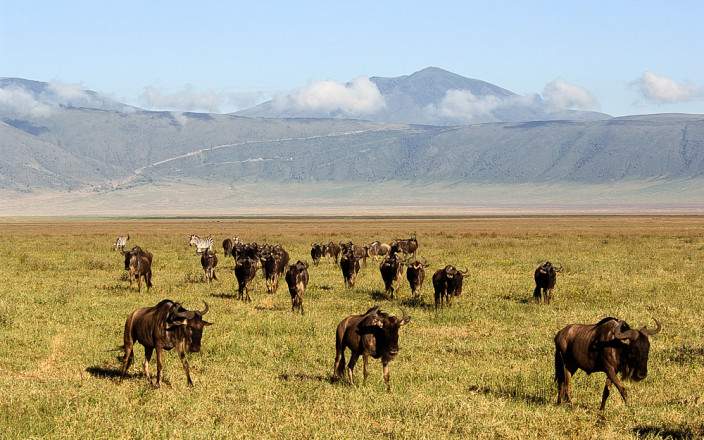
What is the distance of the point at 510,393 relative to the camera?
13070mm

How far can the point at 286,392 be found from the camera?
42.0 ft

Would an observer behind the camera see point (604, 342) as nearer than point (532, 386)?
Yes

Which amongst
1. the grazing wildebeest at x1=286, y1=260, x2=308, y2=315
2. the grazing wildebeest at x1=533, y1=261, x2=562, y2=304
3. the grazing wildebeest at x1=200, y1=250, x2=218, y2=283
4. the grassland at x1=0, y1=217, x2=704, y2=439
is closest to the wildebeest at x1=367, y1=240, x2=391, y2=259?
the grassland at x1=0, y1=217, x2=704, y2=439

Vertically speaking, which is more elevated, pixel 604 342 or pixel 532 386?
pixel 604 342

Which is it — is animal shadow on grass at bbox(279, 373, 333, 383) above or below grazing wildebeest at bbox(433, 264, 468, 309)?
below

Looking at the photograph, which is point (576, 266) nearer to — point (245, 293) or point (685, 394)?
point (245, 293)

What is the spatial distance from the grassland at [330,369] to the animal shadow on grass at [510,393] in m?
0.03

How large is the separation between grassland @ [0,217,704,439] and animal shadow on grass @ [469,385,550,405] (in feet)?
0.11

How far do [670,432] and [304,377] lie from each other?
228 inches

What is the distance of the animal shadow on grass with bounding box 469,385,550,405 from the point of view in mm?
12562

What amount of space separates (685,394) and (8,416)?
9921mm

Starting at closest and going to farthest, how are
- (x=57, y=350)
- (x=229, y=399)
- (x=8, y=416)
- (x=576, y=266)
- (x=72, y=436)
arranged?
1. (x=72, y=436)
2. (x=8, y=416)
3. (x=229, y=399)
4. (x=57, y=350)
5. (x=576, y=266)

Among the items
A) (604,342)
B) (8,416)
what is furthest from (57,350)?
(604,342)

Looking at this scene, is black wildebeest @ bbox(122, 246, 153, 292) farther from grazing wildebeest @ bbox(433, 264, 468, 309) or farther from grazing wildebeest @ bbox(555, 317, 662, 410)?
grazing wildebeest @ bbox(555, 317, 662, 410)
